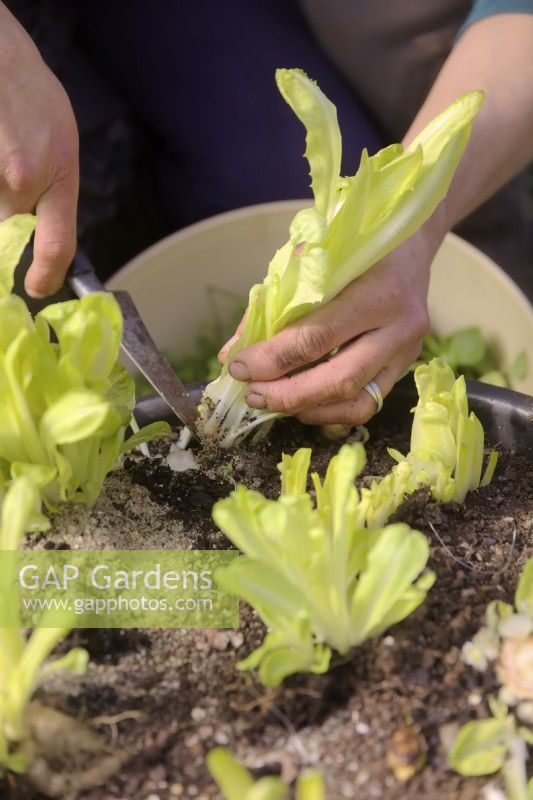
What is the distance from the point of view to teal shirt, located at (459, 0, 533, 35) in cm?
94

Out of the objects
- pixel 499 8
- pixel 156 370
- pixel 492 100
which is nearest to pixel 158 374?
pixel 156 370

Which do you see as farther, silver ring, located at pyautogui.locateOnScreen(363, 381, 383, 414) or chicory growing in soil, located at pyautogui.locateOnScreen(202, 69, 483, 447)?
silver ring, located at pyautogui.locateOnScreen(363, 381, 383, 414)

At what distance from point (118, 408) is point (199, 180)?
2.78 feet

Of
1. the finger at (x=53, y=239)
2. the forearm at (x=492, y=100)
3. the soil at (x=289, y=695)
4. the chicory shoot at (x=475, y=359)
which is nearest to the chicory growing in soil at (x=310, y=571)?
the soil at (x=289, y=695)

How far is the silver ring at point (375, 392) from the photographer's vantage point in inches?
26.9

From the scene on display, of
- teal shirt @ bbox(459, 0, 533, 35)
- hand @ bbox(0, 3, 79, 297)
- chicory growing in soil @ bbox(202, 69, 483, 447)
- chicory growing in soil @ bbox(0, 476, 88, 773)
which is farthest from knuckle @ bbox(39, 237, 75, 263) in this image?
teal shirt @ bbox(459, 0, 533, 35)

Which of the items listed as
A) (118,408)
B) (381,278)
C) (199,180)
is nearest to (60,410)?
(118,408)

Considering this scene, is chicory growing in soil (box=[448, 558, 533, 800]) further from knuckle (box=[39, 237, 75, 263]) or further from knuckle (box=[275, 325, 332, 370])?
knuckle (box=[39, 237, 75, 263])

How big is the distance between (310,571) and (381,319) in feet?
0.95

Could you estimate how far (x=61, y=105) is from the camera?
2.47 feet

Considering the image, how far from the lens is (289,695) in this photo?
48cm

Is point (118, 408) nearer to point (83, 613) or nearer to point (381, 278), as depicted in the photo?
point (83, 613)

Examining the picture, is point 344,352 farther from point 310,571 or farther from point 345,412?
point 310,571

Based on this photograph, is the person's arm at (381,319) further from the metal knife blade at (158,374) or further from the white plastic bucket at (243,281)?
the white plastic bucket at (243,281)
